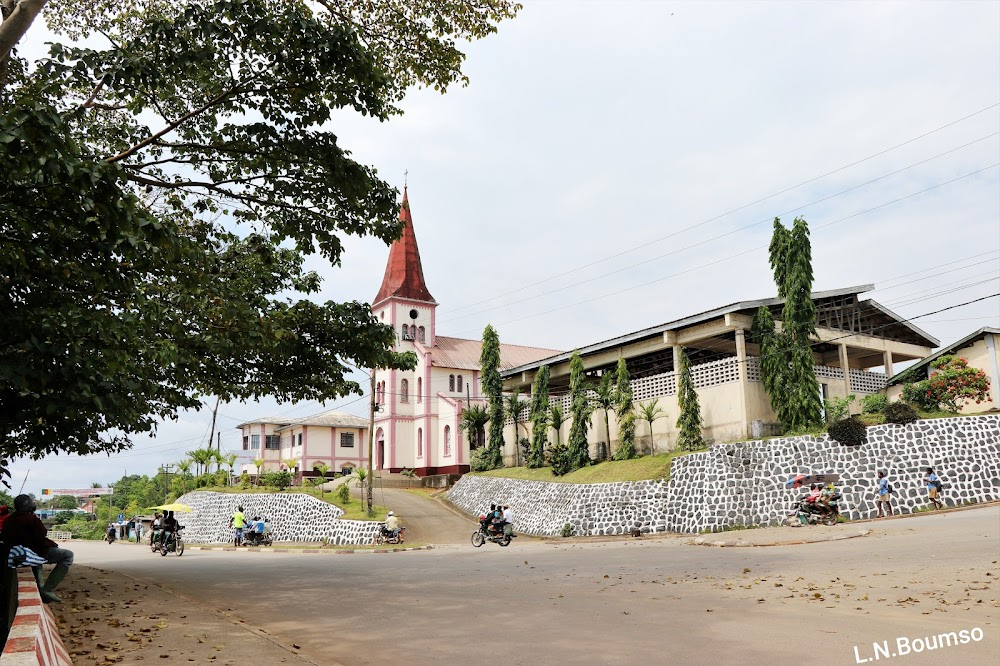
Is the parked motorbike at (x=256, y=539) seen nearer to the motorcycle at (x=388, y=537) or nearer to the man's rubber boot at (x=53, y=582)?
the motorcycle at (x=388, y=537)

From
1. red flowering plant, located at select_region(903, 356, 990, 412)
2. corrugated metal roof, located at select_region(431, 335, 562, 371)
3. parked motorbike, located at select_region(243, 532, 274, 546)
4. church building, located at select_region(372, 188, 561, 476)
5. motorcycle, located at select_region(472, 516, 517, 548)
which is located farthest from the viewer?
corrugated metal roof, located at select_region(431, 335, 562, 371)

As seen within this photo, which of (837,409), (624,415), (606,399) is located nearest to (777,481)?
(837,409)

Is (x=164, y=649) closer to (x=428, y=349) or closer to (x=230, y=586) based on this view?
(x=230, y=586)

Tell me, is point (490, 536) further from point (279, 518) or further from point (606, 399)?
point (279, 518)

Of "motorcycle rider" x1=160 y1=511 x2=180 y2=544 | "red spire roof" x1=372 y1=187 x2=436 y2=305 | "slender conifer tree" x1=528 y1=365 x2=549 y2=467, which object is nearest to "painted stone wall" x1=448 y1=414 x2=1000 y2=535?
"slender conifer tree" x1=528 y1=365 x2=549 y2=467

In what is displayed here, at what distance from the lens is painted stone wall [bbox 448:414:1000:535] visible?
2142 centimetres

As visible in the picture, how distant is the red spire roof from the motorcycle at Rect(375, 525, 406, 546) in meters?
27.8

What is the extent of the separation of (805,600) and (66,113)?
1037cm

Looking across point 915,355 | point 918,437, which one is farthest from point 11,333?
point 915,355

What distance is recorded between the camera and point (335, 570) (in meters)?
15.9

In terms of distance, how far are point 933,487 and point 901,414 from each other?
2299 millimetres

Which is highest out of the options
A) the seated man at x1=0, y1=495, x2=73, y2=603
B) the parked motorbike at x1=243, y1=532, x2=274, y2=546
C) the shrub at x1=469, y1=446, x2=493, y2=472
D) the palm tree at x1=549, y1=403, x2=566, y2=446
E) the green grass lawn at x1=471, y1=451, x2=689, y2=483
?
the palm tree at x1=549, y1=403, x2=566, y2=446

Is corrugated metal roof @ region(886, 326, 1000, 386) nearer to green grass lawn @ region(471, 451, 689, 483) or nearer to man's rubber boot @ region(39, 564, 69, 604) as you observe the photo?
green grass lawn @ region(471, 451, 689, 483)

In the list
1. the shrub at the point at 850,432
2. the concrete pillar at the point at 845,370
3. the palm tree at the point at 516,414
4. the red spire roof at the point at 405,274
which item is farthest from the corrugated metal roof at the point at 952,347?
the red spire roof at the point at 405,274
